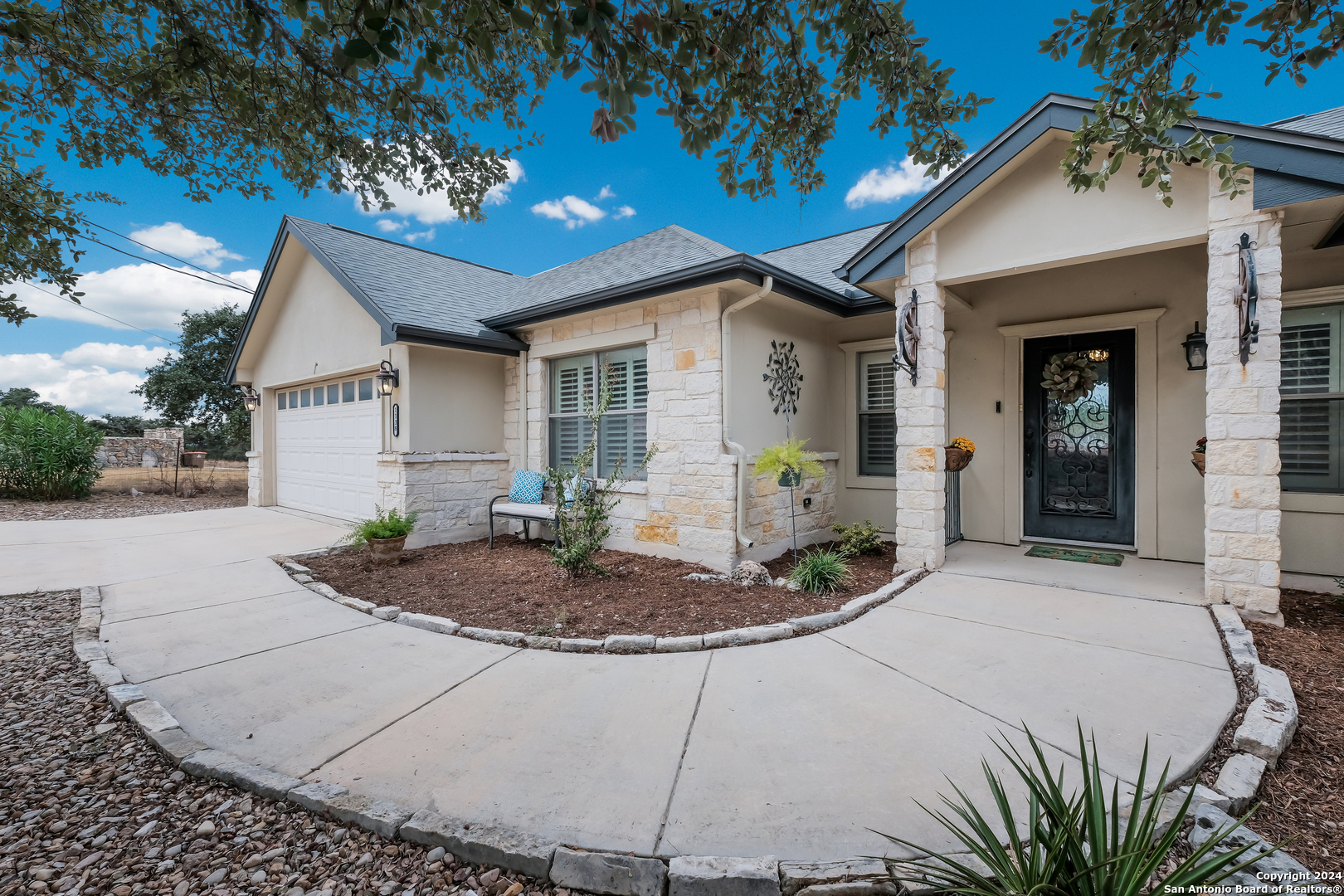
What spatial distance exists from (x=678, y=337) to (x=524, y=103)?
2.74 metres

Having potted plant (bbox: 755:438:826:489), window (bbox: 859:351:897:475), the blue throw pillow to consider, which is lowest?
the blue throw pillow

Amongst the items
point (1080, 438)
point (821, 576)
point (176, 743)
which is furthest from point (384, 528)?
point (1080, 438)

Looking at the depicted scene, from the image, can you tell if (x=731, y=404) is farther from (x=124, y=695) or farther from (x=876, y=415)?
(x=124, y=695)

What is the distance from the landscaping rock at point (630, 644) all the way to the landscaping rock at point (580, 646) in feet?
0.16

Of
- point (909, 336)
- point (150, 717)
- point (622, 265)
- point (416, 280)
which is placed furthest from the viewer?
point (416, 280)

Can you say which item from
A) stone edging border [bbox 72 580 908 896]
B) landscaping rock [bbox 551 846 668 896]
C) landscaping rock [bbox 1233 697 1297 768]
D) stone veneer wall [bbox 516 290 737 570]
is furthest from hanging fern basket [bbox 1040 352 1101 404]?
landscaping rock [bbox 551 846 668 896]

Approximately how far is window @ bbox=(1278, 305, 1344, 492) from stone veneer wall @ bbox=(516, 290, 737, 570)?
4802 millimetres

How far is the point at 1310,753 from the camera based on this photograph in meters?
2.31

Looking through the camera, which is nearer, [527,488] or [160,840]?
[160,840]

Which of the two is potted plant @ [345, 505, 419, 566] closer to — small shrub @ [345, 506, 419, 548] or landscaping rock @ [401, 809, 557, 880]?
small shrub @ [345, 506, 419, 548]

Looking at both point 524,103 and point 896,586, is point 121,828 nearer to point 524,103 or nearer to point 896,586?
point 524,103

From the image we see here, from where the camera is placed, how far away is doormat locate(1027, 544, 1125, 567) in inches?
208

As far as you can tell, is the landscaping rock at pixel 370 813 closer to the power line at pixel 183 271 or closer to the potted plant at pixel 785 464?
the potted plant at pixel 785 464

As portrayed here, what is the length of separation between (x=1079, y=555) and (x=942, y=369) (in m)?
2.44
